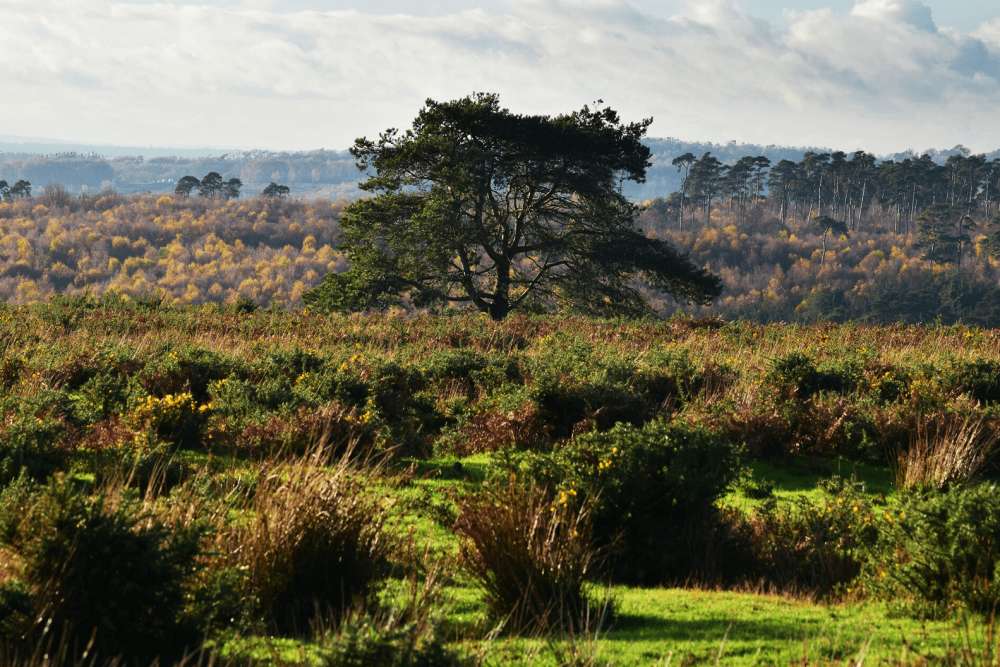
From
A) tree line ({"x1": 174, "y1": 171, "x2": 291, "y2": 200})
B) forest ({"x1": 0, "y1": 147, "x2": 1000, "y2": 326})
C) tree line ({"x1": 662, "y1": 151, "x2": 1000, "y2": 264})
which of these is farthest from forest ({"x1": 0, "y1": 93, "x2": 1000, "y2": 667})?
tree line ({"x1": 174, "y1": 171, "x2": 291, "y2": 200})

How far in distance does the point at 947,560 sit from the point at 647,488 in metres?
1.85

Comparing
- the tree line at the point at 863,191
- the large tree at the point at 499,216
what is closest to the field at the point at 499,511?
the large tree at the point at 499,216

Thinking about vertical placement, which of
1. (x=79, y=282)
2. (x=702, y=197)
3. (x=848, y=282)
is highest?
(x=702, y=197)

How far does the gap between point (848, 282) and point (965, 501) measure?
98.6 m

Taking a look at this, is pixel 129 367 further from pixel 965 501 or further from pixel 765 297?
pixel 765 297

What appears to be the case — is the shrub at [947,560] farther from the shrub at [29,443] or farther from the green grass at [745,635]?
the shrub at [29,443]

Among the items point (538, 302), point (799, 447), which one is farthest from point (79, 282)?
point (799, 447)

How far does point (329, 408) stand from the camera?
9.30 metres

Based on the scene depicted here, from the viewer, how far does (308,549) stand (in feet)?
16.0

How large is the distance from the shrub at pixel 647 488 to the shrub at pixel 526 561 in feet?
1.95

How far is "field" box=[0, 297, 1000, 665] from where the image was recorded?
3.89m

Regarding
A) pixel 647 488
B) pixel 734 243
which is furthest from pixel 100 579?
pixel 734 243

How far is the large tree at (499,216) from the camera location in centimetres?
2655

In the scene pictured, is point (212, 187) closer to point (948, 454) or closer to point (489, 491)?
point (948, 454)
